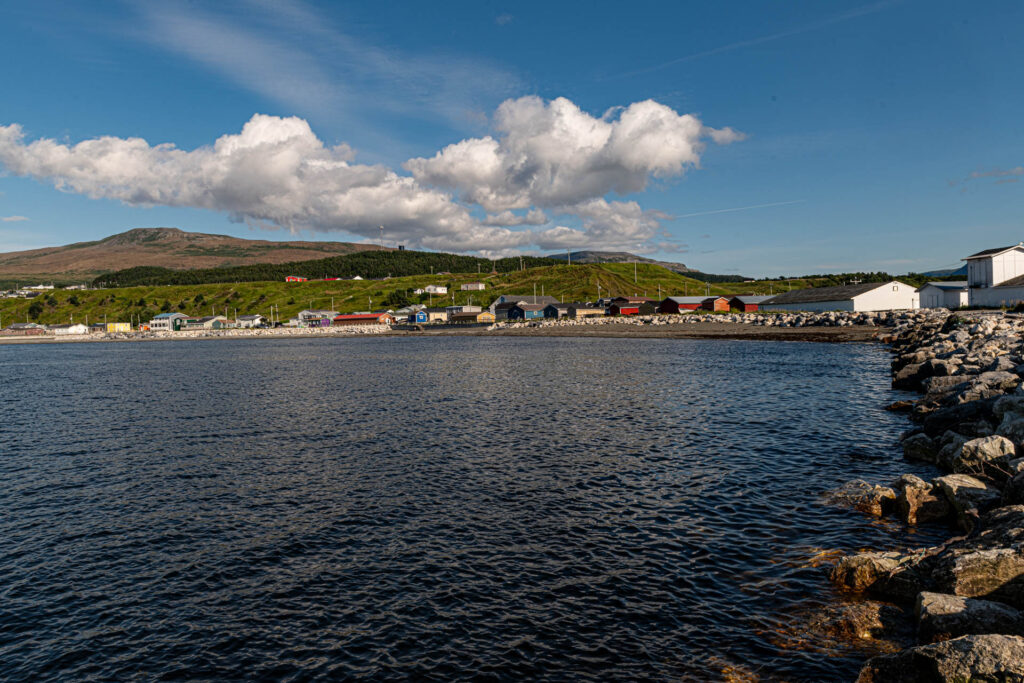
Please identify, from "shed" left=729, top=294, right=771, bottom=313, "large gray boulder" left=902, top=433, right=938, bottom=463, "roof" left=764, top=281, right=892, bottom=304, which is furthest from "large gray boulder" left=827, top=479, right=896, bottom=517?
"shed" left=729, top=294, right=771, bottom=313

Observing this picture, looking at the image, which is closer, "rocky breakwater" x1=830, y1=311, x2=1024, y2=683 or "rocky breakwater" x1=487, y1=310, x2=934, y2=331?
"rocky breakwater" x1=830, y1=311, x2=1024, y2=683

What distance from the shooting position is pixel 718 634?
12484mm

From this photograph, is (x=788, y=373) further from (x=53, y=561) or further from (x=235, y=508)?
(x=53, y=561)

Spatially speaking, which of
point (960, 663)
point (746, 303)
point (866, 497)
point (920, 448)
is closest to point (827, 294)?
point (746, 303)

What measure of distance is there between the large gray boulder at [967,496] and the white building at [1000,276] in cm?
10720

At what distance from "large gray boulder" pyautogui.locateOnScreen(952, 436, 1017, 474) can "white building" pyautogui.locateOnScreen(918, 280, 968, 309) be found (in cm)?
12304

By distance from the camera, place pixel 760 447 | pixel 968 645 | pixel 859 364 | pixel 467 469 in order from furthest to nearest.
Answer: pixel 859 364 < pixel 760 447 < pixel 467 469 < pixel 968 645

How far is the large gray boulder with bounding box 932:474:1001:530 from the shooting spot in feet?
55.2

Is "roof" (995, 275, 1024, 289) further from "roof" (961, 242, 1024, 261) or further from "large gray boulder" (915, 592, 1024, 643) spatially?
"large gray boulder" (915, 592, 1024, 643)

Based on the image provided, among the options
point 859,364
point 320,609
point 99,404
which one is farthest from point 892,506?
point 99,404

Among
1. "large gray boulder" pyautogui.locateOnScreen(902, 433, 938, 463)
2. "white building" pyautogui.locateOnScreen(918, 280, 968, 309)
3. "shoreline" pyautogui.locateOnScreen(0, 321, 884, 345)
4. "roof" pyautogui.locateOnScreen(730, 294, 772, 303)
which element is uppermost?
"roof" pyautogui.locateOnScreen(730, 294, 772, 303)

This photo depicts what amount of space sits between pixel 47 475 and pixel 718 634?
31238mm

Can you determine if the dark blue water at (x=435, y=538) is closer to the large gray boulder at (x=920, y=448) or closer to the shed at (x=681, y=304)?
the large gray boulder at (x=920, y=448)

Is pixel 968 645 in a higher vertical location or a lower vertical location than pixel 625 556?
higher
